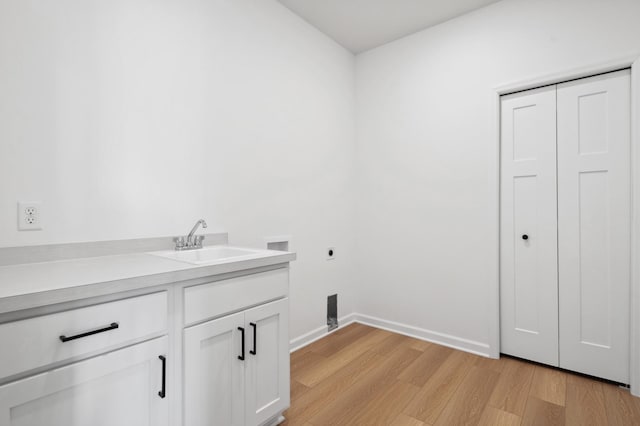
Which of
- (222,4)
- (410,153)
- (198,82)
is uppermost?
(222,4)

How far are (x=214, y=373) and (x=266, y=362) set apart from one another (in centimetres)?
27

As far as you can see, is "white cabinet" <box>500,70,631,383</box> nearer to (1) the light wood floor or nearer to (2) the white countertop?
(1) the light wood floor

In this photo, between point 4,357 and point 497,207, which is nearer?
point 4,357

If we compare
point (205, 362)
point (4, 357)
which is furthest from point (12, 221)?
point (205, 362)

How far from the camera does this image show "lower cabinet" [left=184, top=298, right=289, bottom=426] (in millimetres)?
1256

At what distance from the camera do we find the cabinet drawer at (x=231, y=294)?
1.25 meters

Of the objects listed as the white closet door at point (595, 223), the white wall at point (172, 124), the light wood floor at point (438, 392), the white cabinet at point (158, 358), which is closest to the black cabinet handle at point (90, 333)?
the white cabinet at point (158, 358)

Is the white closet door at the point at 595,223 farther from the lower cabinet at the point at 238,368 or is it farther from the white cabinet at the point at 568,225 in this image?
the lower cabinet at the point at 238,368

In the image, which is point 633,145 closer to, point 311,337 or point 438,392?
point 438,392

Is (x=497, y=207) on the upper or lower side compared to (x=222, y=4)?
lower

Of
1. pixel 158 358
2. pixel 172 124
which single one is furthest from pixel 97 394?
pixel 172 124

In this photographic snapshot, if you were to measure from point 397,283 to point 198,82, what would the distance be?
7.31 feet

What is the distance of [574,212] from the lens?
213 cm

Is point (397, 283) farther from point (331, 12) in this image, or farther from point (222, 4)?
point (222, 4)
